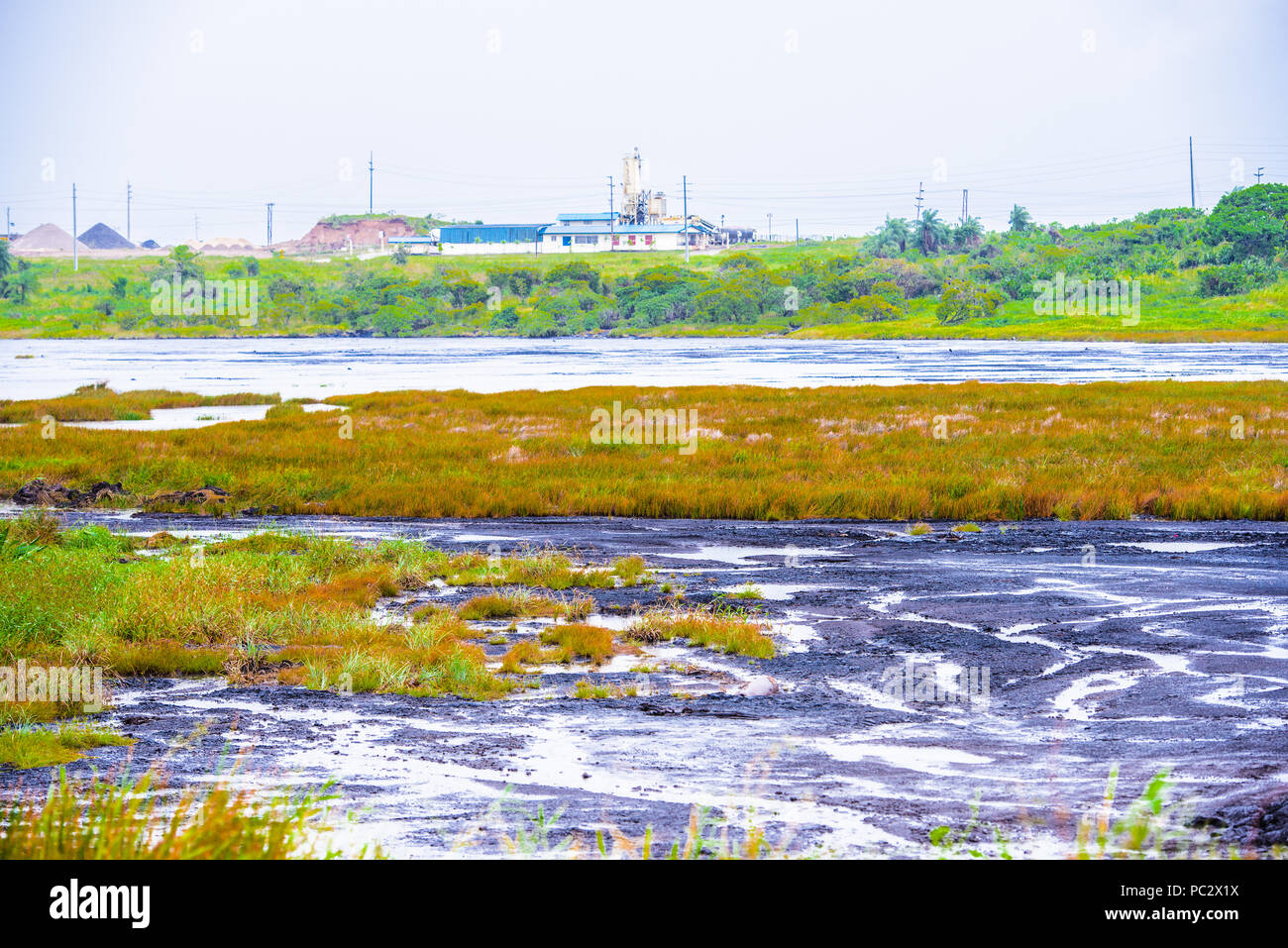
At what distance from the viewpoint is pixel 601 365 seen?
304 feet

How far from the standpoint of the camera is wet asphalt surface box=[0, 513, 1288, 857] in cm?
959

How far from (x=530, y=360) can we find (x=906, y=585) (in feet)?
272

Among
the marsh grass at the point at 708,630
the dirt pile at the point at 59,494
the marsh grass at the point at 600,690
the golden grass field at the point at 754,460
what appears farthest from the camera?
the dirt pile at the point at 59,494

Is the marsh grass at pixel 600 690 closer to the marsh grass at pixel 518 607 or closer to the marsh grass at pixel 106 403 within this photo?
the marsh grass at pixel 518 607

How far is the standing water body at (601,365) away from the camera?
68.0 metres

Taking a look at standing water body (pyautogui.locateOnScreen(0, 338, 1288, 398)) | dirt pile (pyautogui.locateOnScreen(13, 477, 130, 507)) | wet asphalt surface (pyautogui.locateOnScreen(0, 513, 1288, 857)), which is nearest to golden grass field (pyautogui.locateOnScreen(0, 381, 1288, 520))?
Result: dirt pile (pyautogui.locateOnScreen(13, 477, 130, 507))

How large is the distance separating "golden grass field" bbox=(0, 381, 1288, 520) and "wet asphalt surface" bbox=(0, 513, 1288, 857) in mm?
8125

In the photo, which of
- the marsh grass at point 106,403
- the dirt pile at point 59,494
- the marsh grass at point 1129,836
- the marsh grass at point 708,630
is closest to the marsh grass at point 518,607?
the marsh grass at point 708,630

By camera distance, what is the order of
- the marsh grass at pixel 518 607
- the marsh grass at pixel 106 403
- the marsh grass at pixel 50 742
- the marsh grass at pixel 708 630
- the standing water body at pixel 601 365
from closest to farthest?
the marsh grass at pixel 50 742 < the marsh grass at pixel 708 630 < the marsh grass at pixel 518 607 < the marsh grass at pixel 106 403 < the standing water body at pixel 601 365

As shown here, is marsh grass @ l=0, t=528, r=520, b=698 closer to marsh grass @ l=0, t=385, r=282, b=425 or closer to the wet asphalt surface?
the wet asphalt surface

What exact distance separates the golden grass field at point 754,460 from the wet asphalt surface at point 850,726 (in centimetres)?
813

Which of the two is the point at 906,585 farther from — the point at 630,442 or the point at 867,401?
the point at 867,401

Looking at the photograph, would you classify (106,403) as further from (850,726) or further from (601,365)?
(850,726)
